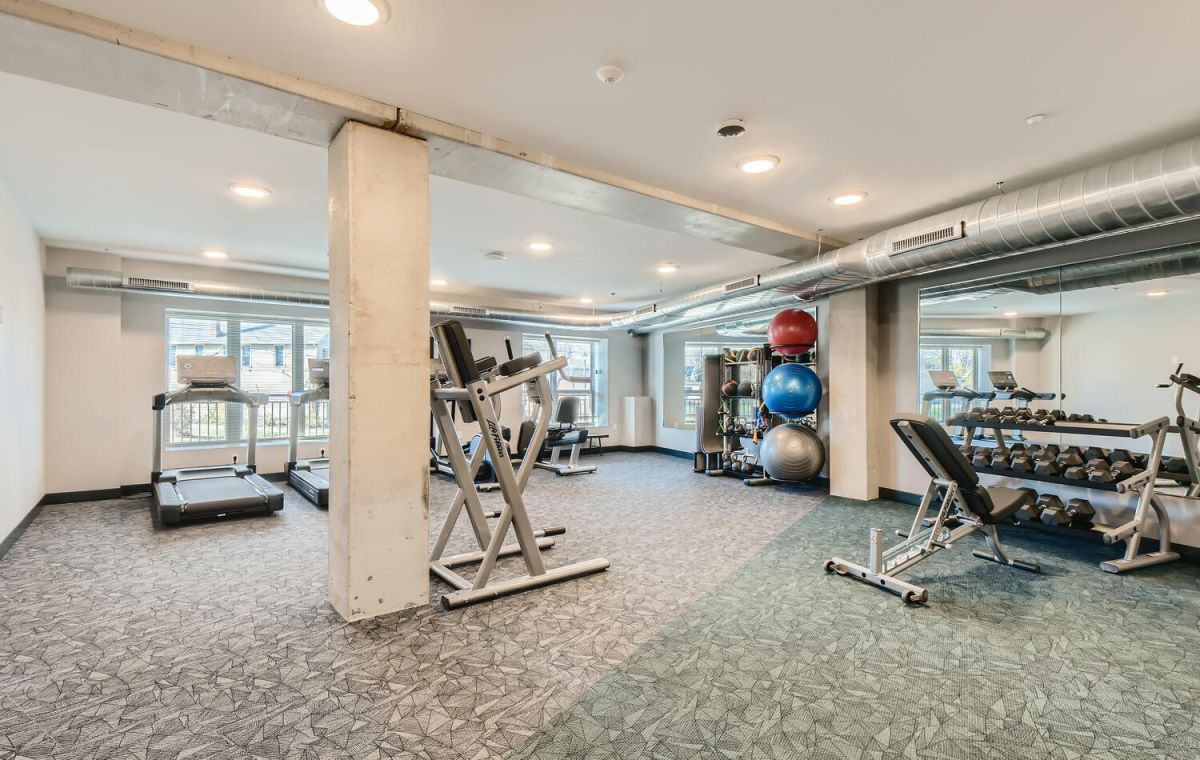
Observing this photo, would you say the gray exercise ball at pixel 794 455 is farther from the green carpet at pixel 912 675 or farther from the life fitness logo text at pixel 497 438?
the life fitness logo text at pixel 497 438

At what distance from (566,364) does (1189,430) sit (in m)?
4.11

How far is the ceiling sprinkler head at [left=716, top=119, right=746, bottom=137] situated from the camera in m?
2.94

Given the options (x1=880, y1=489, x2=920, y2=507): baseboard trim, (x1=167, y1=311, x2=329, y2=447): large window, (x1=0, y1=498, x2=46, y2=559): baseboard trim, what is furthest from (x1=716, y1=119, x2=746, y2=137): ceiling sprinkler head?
(x1=167, y1=311, x2=329, y2=447): large window

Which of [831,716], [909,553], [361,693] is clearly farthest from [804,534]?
[361,693]

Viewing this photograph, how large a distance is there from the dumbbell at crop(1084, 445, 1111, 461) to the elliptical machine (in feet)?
1.33

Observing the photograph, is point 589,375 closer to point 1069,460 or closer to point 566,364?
point 566,364

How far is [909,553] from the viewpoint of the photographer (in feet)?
11.4

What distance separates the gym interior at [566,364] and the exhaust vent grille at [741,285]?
2 cm

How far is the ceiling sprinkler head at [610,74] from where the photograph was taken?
2.44m

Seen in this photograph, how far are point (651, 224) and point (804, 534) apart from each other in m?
2.79

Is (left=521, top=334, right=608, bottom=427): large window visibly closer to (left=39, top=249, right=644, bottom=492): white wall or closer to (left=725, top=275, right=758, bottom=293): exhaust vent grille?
(left=725, top=275, right=758, bottom=293): exhaust vent grille

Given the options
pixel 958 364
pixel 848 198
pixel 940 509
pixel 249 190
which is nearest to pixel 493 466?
pixel 940 509

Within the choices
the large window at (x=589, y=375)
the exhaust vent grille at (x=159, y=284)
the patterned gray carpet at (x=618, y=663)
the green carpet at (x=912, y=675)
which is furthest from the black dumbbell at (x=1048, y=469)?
the exhaust vent grille at (x=159, y=284)

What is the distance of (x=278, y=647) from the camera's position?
2.50 m
